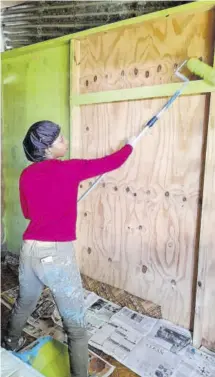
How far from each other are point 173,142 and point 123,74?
44cm

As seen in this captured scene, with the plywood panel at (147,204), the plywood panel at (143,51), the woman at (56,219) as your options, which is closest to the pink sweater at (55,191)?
the woman at (56,219)

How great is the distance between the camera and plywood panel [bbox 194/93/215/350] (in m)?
1.27

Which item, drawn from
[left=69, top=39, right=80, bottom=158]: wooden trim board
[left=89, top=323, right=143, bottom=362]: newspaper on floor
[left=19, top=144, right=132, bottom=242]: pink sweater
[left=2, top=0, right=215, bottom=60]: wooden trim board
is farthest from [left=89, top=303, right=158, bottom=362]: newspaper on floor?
[left=2, top=0, right=215, bottom=60]: wooden trim board

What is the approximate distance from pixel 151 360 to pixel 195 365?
18cm

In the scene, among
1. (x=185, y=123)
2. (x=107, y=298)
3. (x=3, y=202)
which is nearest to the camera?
(x=185, y=123)

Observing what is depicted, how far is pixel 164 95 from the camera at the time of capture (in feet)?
4.51

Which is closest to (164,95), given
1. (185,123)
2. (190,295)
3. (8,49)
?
(185,123)

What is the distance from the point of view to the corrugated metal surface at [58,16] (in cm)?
148

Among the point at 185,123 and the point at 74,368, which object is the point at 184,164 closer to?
the point at 185,123

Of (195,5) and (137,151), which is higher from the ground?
(195,5)

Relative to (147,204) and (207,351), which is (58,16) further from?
(207,351)

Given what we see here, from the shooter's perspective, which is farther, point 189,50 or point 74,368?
point 189,50

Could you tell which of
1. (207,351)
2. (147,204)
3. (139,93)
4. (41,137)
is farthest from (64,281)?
(139,93)

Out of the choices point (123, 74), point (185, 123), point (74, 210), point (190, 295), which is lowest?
point (190, 295)
